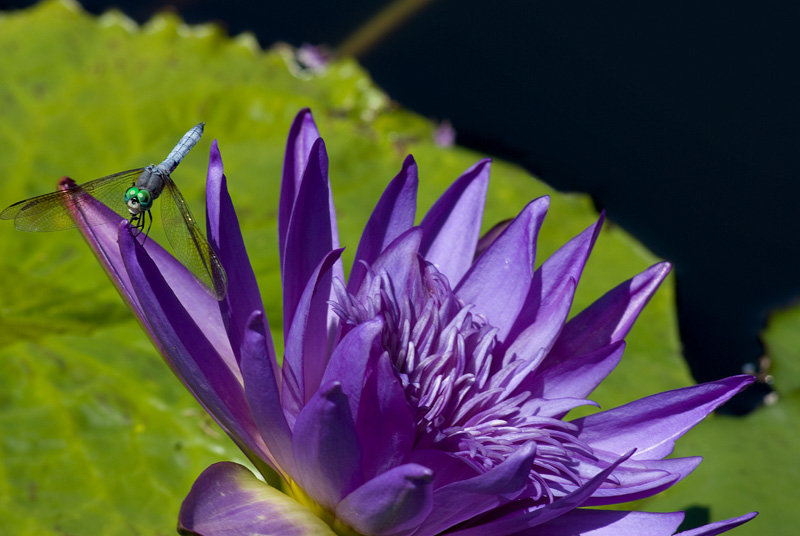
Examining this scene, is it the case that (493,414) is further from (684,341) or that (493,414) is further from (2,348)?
(684,341)

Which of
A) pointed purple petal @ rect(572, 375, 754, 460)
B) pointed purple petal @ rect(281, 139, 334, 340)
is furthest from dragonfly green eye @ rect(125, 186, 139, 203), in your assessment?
pointed purple petal @ rect(572, 375, 754, 460)

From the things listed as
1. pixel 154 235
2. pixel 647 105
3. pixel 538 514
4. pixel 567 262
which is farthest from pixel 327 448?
pixel 647 105

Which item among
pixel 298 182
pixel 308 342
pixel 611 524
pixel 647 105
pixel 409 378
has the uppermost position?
pixel 647 105

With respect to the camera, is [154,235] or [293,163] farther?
[154,235]

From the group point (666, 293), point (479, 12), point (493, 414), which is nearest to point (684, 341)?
point (666, 293)

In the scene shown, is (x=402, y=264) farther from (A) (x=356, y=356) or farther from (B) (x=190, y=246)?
(B) (x=190, y=246)

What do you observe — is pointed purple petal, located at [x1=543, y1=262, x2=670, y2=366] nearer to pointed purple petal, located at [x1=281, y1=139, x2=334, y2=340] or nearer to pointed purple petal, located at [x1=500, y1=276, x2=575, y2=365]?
pointed purple petal, located at [x1=500, y1=276, x2=575, y2=365]
